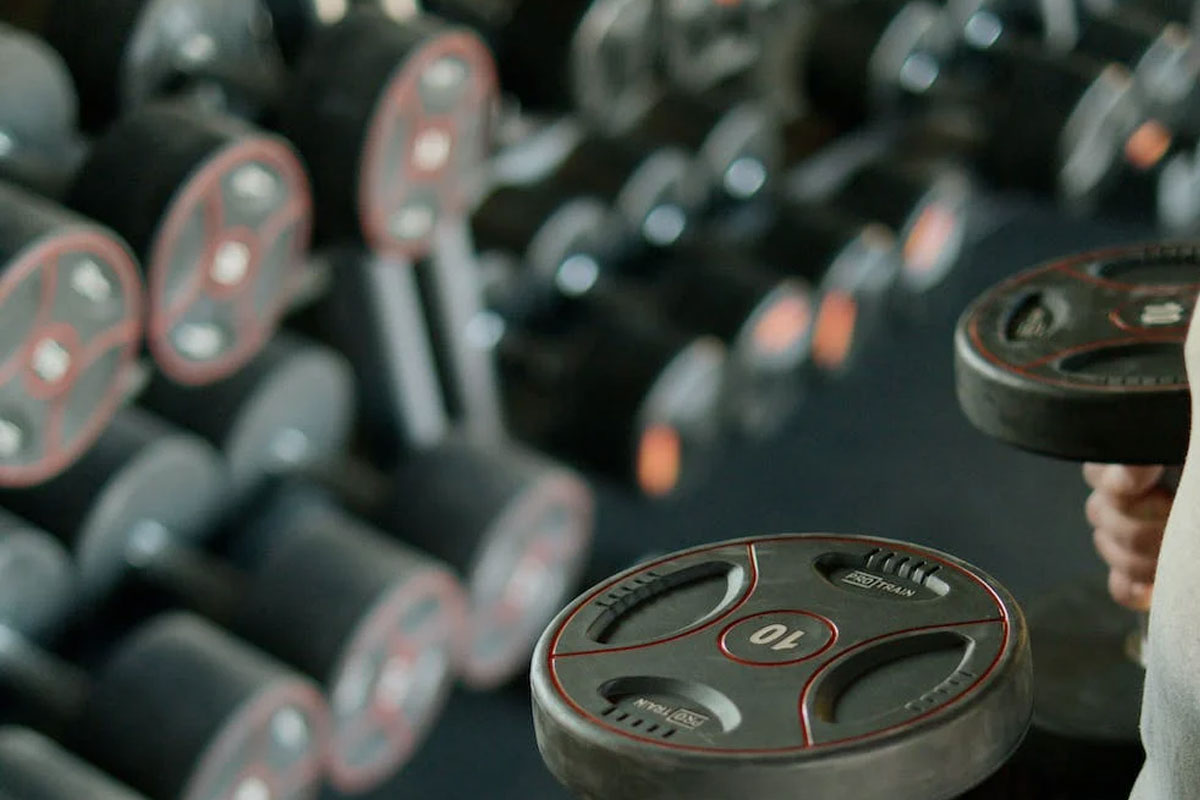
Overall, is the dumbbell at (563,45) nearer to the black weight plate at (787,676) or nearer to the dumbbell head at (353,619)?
the dumbbell head at (353,619)

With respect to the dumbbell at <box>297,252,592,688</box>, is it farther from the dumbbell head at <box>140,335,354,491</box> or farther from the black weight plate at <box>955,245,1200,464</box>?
the black weight plate at <box>955,245,1200,464</box>

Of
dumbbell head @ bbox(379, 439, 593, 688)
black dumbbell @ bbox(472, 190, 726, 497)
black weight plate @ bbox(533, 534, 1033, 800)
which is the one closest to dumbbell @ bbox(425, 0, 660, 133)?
black dumbbell @ bbox(472, 190, 726, 497)

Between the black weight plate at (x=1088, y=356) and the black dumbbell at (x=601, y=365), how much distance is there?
0.89 metres

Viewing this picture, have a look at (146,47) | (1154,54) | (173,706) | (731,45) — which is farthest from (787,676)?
(1154,54)

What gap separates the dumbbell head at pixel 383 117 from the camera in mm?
1288

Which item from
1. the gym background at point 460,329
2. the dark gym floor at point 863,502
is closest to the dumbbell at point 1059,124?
the gym background at point 460,329

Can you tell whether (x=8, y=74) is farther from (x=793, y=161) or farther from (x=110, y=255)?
(x=793, y=161)

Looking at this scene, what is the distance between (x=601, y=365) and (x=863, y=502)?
0.34 metres

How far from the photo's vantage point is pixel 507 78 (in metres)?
1.69

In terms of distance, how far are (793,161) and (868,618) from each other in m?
1.73

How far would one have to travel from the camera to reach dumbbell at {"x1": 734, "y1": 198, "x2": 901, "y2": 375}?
1.95 m

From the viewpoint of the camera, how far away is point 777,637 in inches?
23.9

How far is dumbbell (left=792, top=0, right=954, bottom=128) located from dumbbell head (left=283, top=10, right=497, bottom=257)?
2.58 ft

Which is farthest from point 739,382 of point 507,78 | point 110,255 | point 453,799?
point 110,255
